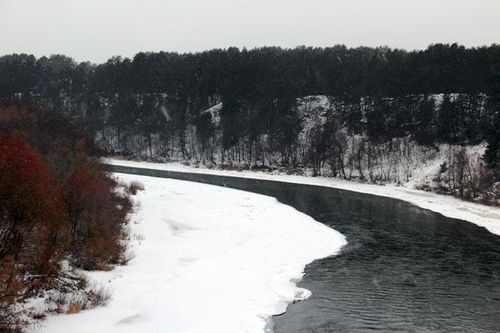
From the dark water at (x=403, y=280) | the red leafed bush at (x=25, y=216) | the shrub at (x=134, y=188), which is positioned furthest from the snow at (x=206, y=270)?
the shrub at (x=134, y=188)

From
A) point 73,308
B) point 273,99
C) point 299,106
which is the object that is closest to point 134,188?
point 73,308

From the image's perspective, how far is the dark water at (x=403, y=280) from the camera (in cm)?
1645

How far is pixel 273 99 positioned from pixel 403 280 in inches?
3360

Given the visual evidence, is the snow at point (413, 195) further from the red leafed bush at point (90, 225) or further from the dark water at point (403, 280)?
the red leafed bush at point (90, 225)

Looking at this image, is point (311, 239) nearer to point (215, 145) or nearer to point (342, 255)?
point (342, 255)

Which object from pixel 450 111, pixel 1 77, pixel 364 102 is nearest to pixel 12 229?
pixel 450 111

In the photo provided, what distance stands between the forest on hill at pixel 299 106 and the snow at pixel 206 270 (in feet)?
92.6

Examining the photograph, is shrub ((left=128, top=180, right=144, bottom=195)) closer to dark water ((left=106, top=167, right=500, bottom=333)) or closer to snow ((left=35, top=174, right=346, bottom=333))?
snow ((left=35, top=174, right=346, bottom=333))

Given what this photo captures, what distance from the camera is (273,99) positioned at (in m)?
105

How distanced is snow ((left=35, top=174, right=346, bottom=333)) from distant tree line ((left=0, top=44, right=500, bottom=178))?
114 feet

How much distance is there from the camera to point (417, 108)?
81750mm

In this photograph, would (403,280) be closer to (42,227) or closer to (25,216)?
(42,227)

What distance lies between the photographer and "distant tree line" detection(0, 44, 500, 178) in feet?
257

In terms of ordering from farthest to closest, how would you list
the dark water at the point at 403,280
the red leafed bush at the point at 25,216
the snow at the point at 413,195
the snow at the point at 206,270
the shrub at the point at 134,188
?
the shrub at the point at 134,188, the snow at the point at 413,195, the dark water at the point at 403,280, the snow at the point at 206,270, the red leafed bush at the point at 25,216
